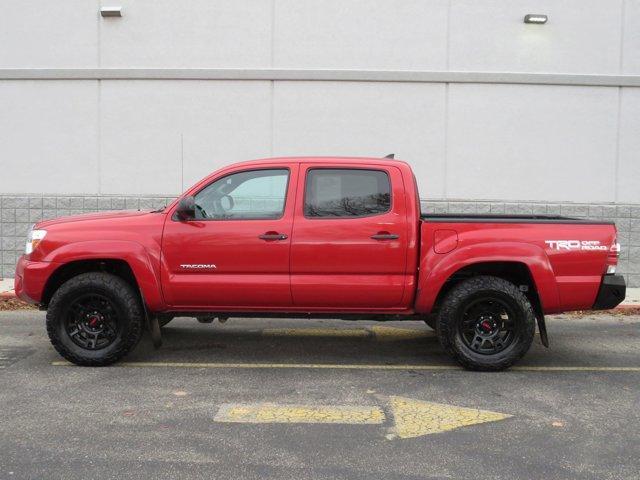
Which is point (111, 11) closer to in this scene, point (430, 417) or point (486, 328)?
point (486, 328)

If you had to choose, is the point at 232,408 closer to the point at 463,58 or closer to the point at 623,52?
the point at 463,58

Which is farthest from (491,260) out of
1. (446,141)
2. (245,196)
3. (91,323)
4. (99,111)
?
(99,111)

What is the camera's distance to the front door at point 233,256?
5637 mm

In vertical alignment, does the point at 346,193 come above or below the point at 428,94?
below

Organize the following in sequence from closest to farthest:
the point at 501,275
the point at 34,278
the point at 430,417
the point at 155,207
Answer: the point at 430,417, the point at 34,278, the point at 501,275, the point at 155,207

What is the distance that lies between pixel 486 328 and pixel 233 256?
7.92 ft

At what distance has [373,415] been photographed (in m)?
4.53

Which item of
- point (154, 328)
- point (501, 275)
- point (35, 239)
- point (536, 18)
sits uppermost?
point (536, 18)

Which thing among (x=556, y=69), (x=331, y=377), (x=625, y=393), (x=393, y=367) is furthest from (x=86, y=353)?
(x=556, y=69)

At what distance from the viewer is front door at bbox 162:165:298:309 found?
5637 millimetres

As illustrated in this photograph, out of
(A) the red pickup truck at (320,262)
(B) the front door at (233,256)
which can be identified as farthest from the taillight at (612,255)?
(B) the front door at (233,256)

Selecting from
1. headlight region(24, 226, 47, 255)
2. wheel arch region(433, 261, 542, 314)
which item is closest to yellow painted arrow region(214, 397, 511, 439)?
wheel arch region(433, 261, 542, 314)

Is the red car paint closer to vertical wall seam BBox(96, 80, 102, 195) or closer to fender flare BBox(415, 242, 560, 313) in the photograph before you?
fender flare BBox(415, 242, 560, 313)

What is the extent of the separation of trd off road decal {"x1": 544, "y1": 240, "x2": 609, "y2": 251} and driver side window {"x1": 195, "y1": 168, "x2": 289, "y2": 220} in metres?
2.48
